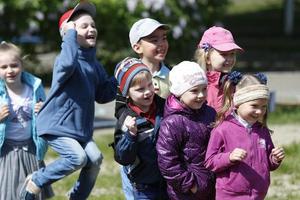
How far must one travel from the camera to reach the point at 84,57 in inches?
247

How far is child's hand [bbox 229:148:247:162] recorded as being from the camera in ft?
16.6

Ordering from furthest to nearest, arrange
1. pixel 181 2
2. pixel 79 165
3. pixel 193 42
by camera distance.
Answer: pixel 193 42 < pixel 181 2 < pixel 79 165

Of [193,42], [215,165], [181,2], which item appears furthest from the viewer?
[193,42]

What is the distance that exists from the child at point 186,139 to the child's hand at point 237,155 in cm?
31

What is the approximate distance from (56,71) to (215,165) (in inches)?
58.5

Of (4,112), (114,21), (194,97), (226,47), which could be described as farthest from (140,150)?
(114,21)

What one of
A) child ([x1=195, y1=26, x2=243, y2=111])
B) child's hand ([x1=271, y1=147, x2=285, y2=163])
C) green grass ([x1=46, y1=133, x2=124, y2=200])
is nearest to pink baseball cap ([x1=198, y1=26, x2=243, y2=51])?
child ([x1=195, y1=26, x2=243, y2=111])

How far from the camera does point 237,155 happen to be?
16.6ft

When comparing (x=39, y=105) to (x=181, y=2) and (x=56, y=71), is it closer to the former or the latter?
(x=56, y=71)

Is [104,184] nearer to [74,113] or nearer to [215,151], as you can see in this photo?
[74,113]

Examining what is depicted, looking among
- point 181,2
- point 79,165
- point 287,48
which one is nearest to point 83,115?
point 79,165

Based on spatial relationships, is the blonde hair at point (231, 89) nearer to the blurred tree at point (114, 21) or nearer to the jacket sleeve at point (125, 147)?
the jacket sleeve at point (125, 147)

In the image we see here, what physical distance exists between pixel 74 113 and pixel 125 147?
0.94 metres

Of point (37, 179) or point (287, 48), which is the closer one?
point (37, 179)
